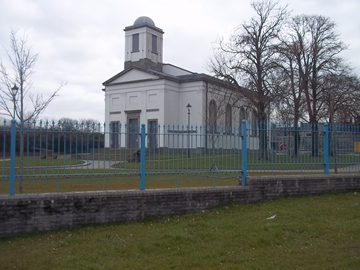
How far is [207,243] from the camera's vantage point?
686 centimetres

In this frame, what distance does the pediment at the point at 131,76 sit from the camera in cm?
3880

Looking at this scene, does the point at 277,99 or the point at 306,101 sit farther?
the point at 306,101

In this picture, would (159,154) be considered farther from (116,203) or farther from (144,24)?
(144,24)

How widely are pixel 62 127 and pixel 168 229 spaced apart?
315 cm

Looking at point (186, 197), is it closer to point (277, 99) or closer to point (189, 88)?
point (277, 99)

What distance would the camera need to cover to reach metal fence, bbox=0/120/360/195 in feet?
26.6

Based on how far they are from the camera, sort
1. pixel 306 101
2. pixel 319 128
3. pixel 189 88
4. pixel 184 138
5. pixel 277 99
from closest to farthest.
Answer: pixel 184 138 < pixel 319 128 < pixel 277 99 < pixel 306 101 < pixel 189 88

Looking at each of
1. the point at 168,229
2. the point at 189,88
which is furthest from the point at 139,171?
the point at 189,88

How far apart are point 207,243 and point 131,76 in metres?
34.3

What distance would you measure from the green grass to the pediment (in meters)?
31.0

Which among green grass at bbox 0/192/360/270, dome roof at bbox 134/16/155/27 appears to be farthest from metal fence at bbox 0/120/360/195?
dome roof at bbox 134/16/155/27

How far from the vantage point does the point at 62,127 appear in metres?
8.45

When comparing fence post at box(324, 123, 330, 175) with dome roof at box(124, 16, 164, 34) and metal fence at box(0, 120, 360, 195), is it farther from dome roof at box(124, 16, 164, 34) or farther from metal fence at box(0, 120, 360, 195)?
dome roof at box(124, 16, 164, 34)

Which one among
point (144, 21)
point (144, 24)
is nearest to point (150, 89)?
point (144, 24)
